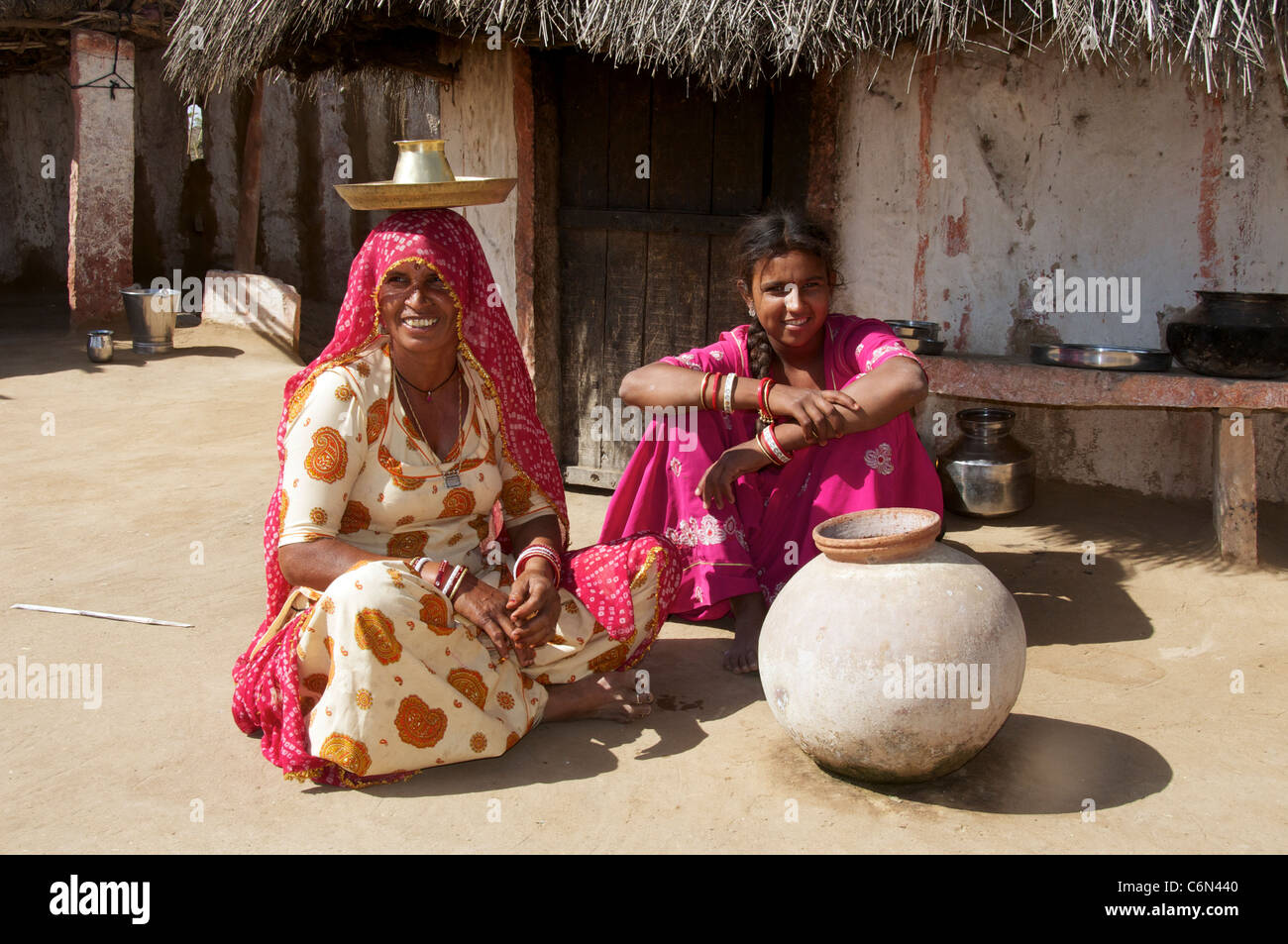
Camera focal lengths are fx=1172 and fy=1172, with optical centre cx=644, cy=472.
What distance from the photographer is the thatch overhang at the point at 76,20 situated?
9.72 meters

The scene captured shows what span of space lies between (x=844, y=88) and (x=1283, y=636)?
2782mm

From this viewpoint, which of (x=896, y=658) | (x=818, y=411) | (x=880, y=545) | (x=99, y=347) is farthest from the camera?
(x=99, y=347)

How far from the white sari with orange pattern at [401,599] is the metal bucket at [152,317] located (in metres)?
6.89

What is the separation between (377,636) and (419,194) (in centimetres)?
116

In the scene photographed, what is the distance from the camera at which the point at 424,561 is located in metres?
2.89

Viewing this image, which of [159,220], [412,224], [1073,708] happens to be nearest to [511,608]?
[412,224]

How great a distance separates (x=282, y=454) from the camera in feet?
9.53

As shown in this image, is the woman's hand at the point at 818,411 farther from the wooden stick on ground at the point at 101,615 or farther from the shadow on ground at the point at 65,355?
the shadow on ground at the point at 65,355

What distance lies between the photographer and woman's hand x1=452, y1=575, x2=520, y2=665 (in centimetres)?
286

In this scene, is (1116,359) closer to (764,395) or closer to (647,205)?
(764,395)

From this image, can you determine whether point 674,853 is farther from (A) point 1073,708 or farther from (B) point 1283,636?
(B) point 1283,636

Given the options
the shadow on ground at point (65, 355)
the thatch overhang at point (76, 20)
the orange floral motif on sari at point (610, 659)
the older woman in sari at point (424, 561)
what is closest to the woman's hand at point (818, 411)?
the older woman in sari at point (424, 561)

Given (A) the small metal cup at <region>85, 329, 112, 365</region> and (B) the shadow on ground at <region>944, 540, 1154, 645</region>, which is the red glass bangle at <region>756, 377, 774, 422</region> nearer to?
(B) the shadow on ground at <region>944, 540, 1154, 645</region>

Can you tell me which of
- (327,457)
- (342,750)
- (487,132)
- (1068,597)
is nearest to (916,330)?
(1068,597)
